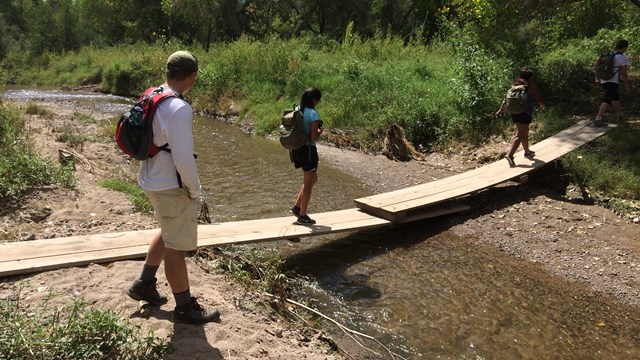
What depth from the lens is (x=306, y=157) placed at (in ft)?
22.2

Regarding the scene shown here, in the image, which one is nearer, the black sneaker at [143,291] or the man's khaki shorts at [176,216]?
the man's khaki shorts at [176,216]

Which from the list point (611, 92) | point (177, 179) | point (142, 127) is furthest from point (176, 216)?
point (611, 92)

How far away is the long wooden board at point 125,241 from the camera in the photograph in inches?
197

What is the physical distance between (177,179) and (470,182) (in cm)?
650

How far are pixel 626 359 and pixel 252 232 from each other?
446cm

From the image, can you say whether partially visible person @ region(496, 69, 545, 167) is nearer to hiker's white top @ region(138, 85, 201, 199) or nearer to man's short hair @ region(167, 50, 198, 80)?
man's short hair @ region(167, 50, 198, 80)

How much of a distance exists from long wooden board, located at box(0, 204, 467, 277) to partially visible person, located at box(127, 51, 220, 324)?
4.96 feet

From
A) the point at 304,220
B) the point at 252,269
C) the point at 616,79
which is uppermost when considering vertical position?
the point at 616,79

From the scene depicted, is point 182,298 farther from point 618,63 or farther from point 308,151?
point 618,63

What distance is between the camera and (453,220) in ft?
28.0

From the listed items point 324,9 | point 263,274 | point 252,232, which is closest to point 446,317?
point 263,274

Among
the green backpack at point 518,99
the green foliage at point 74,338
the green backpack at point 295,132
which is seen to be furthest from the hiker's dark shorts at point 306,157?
the green backpack at point 518,99

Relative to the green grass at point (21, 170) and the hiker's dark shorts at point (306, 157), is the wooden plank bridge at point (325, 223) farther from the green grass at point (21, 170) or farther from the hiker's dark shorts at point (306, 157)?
the green grass at point (21, 170)

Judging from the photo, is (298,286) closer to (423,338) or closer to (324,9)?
(423,338)
